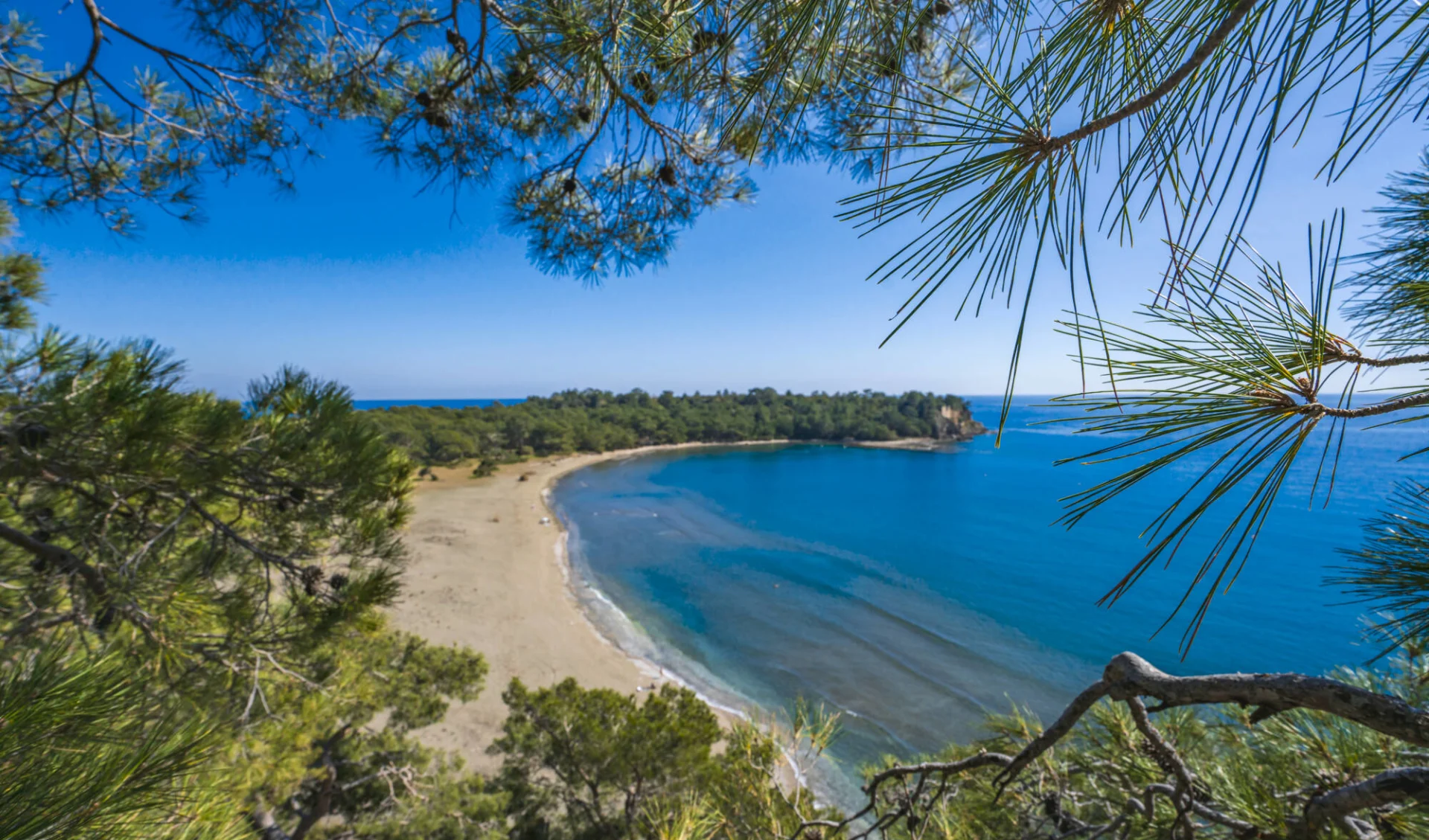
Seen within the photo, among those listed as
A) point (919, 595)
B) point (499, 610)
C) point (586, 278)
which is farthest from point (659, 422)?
point (586, 278)

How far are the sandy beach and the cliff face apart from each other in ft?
109

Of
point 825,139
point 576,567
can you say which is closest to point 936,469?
point 576,567

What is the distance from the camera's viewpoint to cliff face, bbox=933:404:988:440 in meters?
41.3

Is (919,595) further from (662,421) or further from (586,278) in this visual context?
(662,421)

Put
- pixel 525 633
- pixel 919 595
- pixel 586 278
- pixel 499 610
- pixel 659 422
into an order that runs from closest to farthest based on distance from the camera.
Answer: pixel 586 278, pixel 525 633, pixel 499 610, pixel 919 595, pixel 659 422

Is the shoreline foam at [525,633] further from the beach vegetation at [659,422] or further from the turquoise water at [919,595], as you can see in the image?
the beach vegetation at [659,422]

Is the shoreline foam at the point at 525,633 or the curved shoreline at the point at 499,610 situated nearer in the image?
the shoreline foam at the point at 525,633

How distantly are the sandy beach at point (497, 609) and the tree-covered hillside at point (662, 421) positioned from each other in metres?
10.4

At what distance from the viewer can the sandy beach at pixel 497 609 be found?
7.54 m

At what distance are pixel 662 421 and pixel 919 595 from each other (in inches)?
1139

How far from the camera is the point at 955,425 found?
41906 millimetres

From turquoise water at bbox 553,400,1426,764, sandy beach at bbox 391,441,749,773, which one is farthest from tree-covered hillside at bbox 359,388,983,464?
sandy beach at bbox 391,441,749,773

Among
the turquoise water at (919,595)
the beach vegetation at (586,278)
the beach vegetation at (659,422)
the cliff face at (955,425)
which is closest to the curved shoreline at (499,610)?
the turquoise water at (919,595)

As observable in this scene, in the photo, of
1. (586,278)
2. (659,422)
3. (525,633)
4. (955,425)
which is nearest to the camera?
(586,278)
